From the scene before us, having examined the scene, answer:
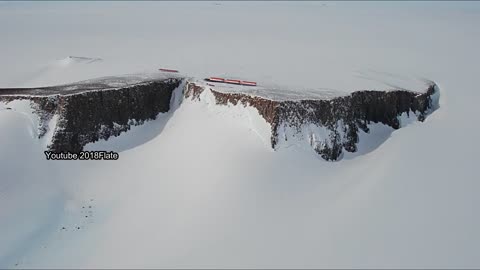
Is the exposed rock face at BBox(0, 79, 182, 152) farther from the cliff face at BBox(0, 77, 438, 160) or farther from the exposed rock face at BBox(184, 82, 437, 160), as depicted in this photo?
the exposed rock face at BBox(184, 82, 437, 160)

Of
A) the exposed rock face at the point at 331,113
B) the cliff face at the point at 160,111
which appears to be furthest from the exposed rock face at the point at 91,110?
the exposed rock face at the point at 331,113

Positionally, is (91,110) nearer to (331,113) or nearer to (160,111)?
(160,111)

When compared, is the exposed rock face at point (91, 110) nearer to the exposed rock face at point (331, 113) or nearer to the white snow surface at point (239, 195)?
the white snow surface at point (239, 195)

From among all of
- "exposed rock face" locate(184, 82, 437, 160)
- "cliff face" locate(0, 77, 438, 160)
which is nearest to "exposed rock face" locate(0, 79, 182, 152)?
"cliff face" locate(0, 77, 438, 160)

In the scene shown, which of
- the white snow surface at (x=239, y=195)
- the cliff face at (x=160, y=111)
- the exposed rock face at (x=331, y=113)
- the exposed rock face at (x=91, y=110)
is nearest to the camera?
the white snow surface at (x=239, y=195)

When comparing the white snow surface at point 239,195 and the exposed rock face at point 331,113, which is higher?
the exposed rock face at point 331,113

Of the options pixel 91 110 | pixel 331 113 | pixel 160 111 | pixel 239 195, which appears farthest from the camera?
pixel 160 111

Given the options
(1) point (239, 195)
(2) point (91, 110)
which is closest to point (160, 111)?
(2) point (91, 110)
